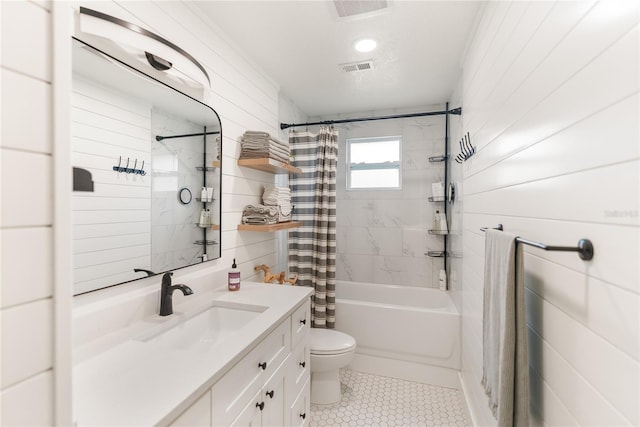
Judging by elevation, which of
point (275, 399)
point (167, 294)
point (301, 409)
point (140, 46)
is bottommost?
point (301, 409)

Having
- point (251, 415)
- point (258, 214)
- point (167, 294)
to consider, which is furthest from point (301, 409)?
point (258, 214)

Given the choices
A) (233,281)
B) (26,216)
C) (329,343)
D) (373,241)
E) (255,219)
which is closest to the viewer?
(26,216)

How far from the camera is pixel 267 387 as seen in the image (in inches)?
50.7

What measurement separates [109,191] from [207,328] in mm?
808

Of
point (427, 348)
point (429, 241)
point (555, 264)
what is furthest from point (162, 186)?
point (429, 241)

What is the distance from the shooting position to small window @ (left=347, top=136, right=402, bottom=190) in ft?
11.0

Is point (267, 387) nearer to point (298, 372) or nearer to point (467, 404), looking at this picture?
point (298, 372)

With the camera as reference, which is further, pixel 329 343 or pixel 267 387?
pixel 329 343

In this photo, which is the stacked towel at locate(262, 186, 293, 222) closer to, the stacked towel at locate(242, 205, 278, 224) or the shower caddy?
the stacked towel at locate(242, 205, 278, 224)

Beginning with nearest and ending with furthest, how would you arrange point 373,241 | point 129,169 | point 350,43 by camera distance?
point 129,169 < point 350,43 < point 373,241

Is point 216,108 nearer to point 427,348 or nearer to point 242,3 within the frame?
point 242,3

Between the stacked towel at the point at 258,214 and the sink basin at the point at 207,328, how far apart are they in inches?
27.2

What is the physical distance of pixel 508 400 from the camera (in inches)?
36.5

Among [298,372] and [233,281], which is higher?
[233,281]
